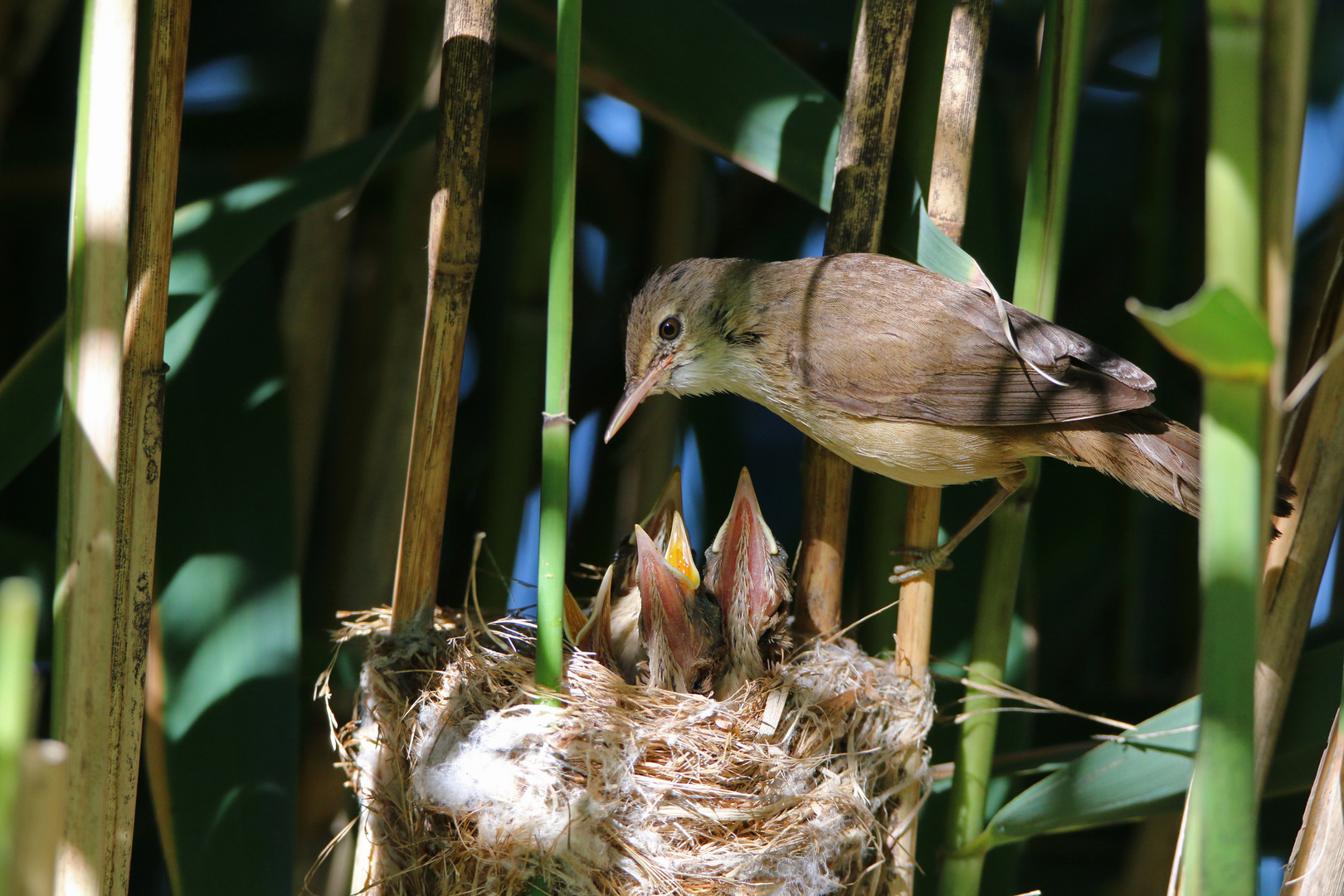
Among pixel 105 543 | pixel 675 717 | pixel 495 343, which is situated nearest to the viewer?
pixel 105 543

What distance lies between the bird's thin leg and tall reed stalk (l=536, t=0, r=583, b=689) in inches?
17.3

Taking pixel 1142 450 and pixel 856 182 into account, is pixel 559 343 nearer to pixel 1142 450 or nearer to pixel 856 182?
pixel 856 182

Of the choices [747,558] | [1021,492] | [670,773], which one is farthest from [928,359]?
[670,773]

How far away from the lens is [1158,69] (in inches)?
57.5

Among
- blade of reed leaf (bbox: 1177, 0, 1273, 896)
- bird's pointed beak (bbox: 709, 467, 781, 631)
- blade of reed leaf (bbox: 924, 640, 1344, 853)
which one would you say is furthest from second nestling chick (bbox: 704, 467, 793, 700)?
A: blade of reed leaf (bbox: 1177, 0, 1273, 896)

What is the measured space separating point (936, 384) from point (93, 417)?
0.88 metres

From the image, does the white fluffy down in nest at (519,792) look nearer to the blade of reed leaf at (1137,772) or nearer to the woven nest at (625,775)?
the woven nest at (625,775)

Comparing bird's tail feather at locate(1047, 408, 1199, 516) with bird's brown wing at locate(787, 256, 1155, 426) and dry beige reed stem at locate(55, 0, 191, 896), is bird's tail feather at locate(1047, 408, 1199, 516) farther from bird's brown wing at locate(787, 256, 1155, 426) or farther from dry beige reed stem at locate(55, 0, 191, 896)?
dry beige reed stem at locate(55, 0, 191, 896)

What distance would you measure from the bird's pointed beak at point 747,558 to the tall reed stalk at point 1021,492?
28 cm

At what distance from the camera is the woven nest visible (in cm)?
102

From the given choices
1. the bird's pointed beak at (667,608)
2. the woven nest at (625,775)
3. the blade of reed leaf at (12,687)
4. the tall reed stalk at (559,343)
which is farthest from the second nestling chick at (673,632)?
the blade of reed leaf at (12,687)

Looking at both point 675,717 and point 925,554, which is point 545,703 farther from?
point 925,554

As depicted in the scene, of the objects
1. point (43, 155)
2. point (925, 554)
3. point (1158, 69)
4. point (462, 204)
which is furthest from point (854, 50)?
point (43, 155)

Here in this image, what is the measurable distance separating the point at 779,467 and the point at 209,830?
1023mm
